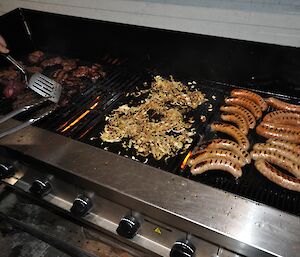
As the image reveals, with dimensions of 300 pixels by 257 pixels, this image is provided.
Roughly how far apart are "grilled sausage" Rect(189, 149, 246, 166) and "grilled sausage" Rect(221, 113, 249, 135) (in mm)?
322

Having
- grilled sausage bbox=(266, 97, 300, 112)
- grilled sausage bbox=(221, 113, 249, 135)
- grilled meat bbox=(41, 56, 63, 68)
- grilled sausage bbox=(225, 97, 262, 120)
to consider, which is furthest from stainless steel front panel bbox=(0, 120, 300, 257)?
grilled meat bbox=(41, 56, 63, 68)

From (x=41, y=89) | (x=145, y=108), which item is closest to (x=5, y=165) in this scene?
(x=41, y=89)

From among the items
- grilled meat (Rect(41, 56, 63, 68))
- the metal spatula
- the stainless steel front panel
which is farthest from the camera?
grilled meat (Rect(41, 56, 63, 68))

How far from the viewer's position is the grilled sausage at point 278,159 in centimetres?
195

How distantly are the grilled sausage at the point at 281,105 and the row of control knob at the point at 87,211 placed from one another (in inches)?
56.7

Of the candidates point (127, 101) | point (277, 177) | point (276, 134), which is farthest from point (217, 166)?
point (127, 101)

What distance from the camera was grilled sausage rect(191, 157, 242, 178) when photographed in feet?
6.43

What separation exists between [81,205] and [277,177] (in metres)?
1.33

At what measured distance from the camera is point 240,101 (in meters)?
2.56

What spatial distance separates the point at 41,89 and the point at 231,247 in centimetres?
225

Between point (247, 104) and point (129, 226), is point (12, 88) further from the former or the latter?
point (247, 104)

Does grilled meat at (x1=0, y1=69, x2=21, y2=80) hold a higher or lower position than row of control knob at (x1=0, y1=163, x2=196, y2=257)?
higher

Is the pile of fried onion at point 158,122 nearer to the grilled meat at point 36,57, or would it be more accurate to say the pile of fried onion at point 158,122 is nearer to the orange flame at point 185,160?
the orange flame at point 185,160

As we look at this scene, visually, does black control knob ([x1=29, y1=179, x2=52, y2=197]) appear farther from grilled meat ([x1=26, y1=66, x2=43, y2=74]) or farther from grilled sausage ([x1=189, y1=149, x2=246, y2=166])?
grilled meat ([x1=26, y1=66, x2=43, y2=74])
